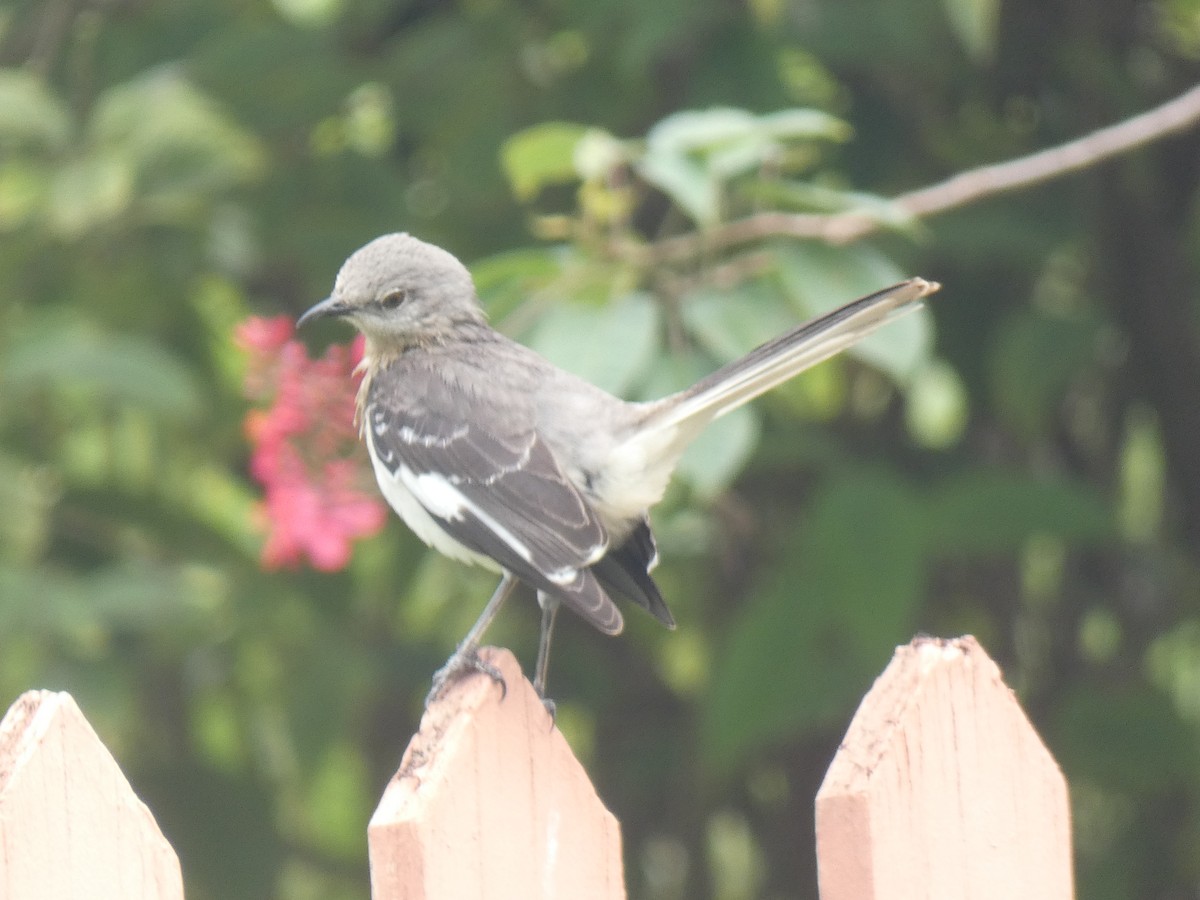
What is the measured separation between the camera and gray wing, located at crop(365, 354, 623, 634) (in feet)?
8.71

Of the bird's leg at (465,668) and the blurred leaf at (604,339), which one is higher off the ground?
the blurred leaf at (604,339)

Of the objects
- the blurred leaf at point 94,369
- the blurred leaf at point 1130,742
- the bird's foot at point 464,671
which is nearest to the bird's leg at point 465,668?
the bird's foot at point 464,671

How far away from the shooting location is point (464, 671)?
207 centimetres

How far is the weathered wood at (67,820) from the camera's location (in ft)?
5.43

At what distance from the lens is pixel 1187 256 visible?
A: 14.9 feet

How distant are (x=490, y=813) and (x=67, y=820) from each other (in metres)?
0.45

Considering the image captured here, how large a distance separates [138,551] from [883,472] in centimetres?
180

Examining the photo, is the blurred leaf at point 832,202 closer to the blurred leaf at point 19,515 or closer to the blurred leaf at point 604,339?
the blurred leaf at point 604,339

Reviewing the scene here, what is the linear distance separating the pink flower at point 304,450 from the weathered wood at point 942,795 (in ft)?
4.98

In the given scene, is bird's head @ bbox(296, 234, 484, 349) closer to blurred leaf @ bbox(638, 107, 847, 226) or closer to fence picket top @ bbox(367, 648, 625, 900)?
blurred leaf @ bbox(638, 107, 847, 226)

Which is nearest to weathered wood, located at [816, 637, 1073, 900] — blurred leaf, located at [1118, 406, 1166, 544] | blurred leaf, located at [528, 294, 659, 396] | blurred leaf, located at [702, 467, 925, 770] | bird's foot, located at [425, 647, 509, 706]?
bird's foot, located at [425, 647, 509, 706]

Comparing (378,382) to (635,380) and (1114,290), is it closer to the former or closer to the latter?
(635,380)

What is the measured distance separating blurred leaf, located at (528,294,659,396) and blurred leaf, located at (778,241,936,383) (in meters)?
0.26

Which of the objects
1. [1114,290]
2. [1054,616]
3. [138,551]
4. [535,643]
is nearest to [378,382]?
[138,551]
